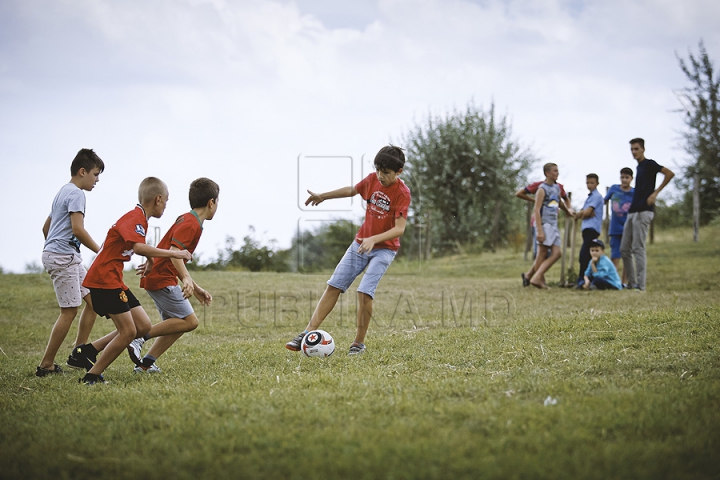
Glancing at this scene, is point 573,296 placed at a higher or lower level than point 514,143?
lower

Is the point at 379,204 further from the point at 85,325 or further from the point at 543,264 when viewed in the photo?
the point at 543,264

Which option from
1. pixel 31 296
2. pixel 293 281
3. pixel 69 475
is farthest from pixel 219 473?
pixel 293 281

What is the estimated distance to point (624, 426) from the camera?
3314 millimetres

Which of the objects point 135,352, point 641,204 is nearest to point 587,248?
point 641,204

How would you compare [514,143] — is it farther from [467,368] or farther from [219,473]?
[219,473]

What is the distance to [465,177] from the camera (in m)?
29.9

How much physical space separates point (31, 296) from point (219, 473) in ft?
A: 37.6


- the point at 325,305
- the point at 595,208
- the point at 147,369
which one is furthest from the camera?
the point at 595,208

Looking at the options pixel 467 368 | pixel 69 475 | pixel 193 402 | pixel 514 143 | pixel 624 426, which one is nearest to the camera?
pixel 69 475

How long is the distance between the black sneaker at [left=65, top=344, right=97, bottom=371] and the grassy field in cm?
13

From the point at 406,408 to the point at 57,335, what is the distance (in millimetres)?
3823

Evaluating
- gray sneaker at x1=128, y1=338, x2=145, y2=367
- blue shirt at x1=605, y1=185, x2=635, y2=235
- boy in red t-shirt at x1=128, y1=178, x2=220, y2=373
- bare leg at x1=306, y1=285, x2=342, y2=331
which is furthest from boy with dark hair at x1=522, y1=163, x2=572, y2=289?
gray sneaker at x1=128, y1=338, x2=145, y2=367

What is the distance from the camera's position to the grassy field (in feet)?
9.58

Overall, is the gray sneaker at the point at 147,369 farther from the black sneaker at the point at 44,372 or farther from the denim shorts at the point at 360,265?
the denim shorts at the point at 360,265
